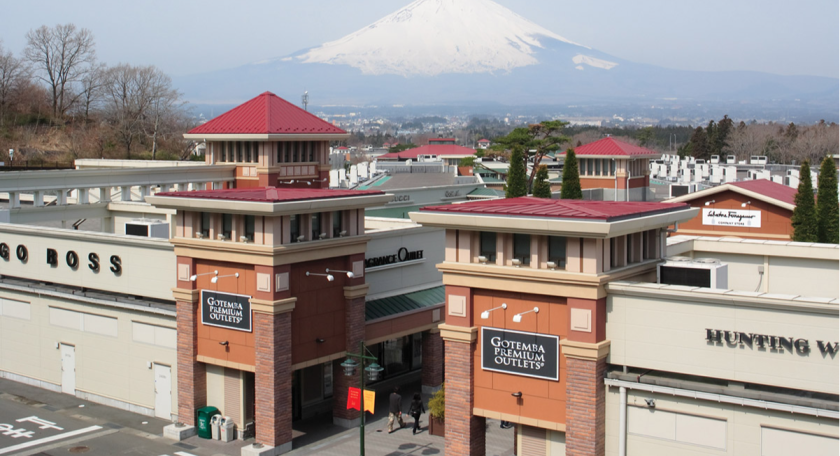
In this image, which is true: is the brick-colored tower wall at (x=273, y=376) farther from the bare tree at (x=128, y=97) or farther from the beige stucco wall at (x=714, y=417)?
the bare tree at (x=128, y=97)

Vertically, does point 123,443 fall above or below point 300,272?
below

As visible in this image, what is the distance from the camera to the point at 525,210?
22.1 meters

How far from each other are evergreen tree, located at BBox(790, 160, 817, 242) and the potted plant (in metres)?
22.0

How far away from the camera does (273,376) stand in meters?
27.8

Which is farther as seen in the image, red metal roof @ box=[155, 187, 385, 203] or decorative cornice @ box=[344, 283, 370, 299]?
decorative cornice @ box=[344, 283, 370, 299]

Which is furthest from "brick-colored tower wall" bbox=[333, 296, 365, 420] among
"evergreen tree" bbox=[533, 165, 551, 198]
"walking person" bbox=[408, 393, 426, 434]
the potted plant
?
"evergreen tree" bbox=[533, 165, 551, 198]

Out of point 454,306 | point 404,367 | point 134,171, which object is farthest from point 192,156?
point 454,306

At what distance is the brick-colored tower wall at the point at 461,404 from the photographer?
22.8m

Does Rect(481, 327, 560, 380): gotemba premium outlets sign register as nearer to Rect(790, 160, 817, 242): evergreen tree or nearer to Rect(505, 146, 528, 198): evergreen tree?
Rect(790, 160, 817, 242): evergreen tree

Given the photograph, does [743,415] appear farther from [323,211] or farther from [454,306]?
[323,211]

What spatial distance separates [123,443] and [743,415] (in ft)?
65.8

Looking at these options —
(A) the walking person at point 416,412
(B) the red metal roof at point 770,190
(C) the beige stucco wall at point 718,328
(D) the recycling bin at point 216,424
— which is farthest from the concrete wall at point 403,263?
(B) the red metal roof at point 770,190

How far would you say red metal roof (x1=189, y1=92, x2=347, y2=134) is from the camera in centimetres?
4194

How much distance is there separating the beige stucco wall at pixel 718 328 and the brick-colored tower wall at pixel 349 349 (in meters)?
12.0
